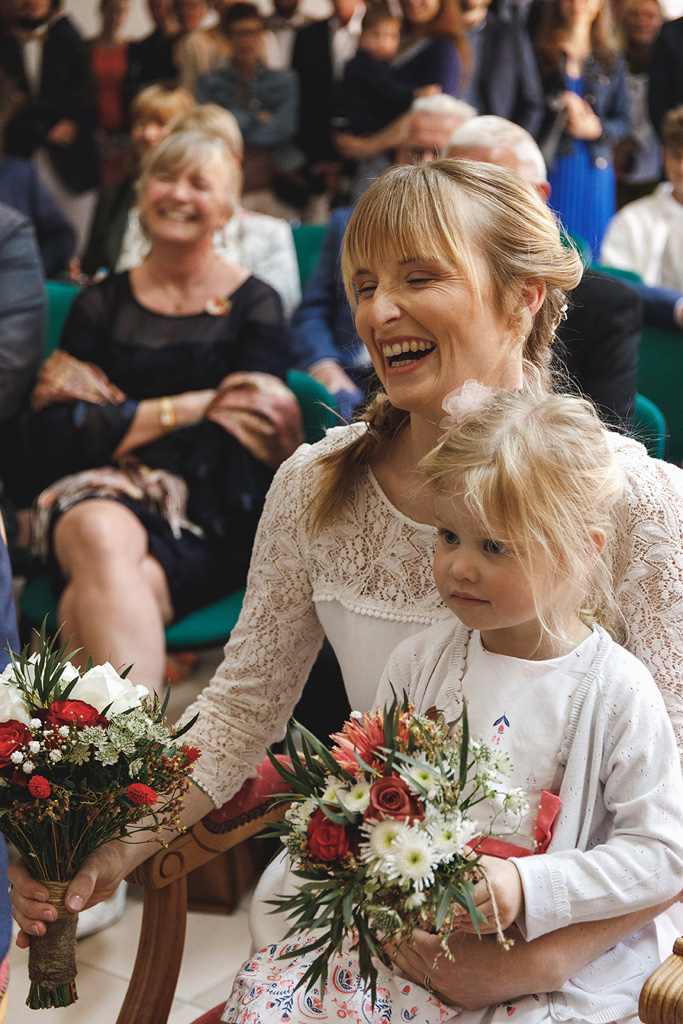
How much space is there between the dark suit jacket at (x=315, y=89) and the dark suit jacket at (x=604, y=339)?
3.62 m

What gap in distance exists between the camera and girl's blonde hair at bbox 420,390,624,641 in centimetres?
118

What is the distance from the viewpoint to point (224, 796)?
61.0 inches

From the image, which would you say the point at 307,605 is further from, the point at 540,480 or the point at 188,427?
the point at 188,427

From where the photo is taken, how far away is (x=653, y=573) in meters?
1.38

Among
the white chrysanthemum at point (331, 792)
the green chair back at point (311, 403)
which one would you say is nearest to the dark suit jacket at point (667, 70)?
the green chair back at point (311, 403)

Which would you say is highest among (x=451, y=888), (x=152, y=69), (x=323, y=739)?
(x=152, y=69)

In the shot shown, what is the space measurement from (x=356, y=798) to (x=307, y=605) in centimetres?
64

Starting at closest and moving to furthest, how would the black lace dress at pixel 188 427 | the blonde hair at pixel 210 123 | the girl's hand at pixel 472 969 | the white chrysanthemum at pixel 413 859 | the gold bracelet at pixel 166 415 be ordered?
the white chrysanthemum at pixel 413 859
the girl's hand at pixel 472 969
the black lace dress at pixel 188 427
the gold bracelet at pixel 166 415
the blonde hair at pixel 210 123

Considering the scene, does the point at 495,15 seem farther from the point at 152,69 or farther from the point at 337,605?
the point at 337,605

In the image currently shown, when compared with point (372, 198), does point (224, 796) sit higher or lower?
lower

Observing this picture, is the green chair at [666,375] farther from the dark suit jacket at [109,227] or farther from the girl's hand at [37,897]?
the dark suit jacket at [109,227]

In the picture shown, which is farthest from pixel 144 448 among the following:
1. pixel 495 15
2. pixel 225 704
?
pixel 495 15

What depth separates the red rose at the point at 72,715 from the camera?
1185 mm

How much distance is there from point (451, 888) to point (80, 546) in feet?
6.54
